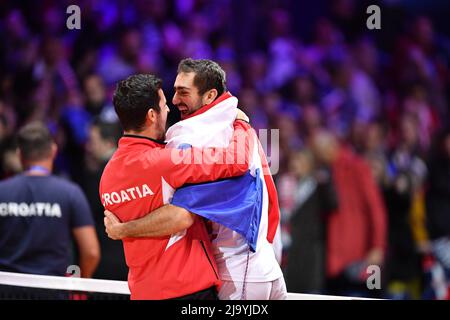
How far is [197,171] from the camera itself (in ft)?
12.7

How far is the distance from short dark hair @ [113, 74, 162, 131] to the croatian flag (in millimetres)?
168

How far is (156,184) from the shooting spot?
3938mm

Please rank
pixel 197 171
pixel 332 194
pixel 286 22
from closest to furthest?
pixel 197 171
pixel 332 194
pixel 286 22

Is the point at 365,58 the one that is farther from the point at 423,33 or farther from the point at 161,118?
the point at 161,118

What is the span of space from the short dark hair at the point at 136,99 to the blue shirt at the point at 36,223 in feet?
5.68

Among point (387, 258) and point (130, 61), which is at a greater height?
point (130, 61)

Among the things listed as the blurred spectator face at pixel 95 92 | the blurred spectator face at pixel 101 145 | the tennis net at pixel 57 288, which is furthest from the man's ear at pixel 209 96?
the blurred spectator face at pixel 95 92

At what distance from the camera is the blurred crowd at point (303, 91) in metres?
8.84

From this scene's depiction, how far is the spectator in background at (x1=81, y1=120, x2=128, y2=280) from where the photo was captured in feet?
21.9

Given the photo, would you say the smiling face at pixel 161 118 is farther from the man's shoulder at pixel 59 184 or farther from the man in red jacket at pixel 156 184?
the man's shoulder at pixel 59 184

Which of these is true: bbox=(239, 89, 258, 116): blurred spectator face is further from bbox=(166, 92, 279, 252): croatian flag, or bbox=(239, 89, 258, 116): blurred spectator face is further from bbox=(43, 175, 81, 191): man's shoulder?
bbox=(166, 92, 279, 252): croatian flag

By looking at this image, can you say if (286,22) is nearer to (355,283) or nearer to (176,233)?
(355,283)

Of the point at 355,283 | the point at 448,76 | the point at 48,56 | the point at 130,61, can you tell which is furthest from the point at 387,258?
the point at 48,56
